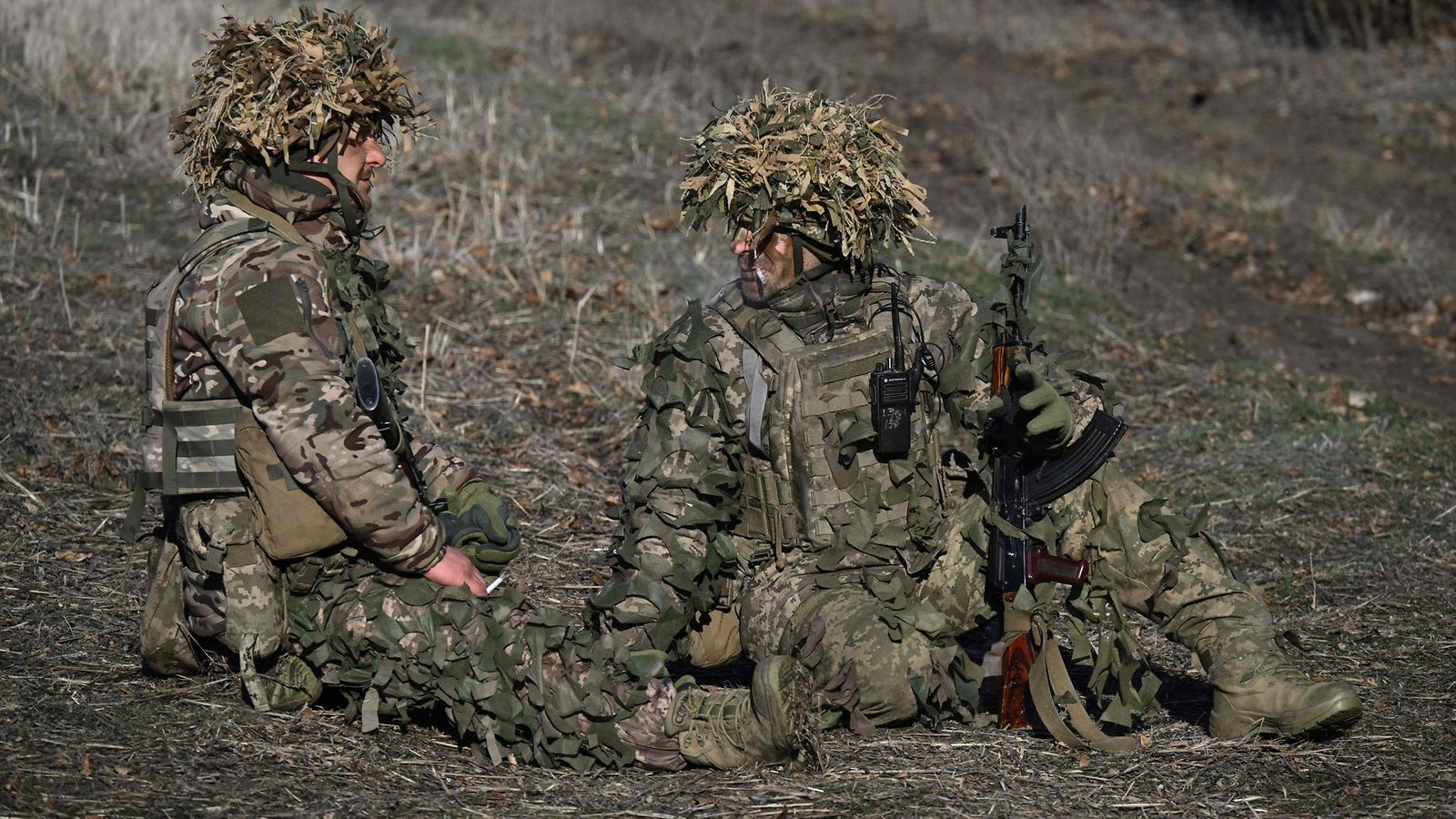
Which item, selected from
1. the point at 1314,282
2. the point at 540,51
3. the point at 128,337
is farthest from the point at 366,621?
the point at 540,51

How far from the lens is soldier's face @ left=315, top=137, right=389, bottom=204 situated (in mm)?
4379

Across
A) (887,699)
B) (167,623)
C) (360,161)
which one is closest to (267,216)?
(360,161)

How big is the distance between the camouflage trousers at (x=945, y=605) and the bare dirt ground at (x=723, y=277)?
0.18 metres

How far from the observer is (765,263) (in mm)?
4484

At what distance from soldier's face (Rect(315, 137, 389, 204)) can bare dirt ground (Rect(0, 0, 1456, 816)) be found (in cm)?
155

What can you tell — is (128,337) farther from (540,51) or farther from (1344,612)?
(540,51)

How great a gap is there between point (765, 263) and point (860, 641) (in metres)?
1.16

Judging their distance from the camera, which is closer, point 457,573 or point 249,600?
point 249,600

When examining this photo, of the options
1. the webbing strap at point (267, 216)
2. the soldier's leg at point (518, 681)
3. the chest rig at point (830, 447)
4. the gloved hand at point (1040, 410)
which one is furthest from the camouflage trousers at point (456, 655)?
the gloved hand at point (1040, 410)

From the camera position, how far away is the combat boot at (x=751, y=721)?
12.9ft

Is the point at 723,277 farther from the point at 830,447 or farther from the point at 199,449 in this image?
the point at 199,449

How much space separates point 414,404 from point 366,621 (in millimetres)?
3280

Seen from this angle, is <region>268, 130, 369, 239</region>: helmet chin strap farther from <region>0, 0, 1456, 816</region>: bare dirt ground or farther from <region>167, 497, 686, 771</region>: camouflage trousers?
<region>0, 0, 1456, 816</region>: bare dirt ground

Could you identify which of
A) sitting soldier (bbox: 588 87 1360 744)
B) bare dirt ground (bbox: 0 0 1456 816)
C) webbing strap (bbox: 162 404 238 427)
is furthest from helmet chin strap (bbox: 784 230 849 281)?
webbing strap (bbox: 162 404 238 427)
